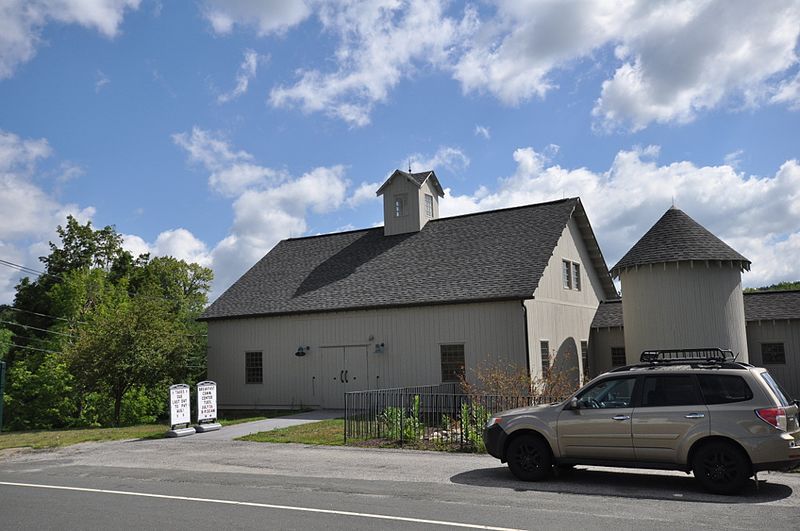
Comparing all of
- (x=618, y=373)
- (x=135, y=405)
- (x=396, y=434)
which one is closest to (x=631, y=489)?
(x=618, y=373)

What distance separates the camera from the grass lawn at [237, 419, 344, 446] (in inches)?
657

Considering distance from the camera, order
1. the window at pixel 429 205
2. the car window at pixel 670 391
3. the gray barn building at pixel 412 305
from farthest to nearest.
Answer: the window at pixel 429 205
the gray barn building at pixel 412 305
the car window at pixel 670 391

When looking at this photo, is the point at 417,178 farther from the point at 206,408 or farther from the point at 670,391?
the point at 670,391

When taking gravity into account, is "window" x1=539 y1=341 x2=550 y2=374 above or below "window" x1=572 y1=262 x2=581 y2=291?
below

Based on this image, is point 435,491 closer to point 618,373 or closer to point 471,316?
point 618,373

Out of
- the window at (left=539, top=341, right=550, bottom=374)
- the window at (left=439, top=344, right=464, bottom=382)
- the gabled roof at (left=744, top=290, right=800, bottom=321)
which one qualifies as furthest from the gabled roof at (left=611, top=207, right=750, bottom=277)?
the window at (left=439, top=344, right=464, bottom=382)

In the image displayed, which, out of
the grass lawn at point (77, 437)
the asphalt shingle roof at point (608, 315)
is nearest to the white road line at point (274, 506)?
the grass lawn at point (77, 437)

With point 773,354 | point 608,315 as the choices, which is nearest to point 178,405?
point 608,315

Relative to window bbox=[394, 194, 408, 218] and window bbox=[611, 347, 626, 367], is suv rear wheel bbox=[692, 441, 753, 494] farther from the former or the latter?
window bbox=[394, 194, 408, 218]

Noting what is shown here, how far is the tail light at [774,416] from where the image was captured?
9117mm

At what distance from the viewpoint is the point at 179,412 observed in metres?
19.3

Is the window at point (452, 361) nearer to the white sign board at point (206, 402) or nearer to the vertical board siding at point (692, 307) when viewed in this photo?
the vertical board siding at point (692, 307)

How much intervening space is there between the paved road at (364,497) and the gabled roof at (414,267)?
10.4 metres

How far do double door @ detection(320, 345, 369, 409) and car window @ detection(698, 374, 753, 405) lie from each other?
16.3 meters
